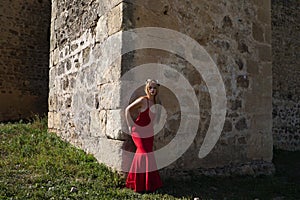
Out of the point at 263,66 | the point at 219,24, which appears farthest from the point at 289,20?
the point at 219,24

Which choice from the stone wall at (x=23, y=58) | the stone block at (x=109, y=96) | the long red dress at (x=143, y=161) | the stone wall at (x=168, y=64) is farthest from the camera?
the stone wall at (x=23, y=58)

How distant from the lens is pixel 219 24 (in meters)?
5.32

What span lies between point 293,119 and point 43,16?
32.1 feet

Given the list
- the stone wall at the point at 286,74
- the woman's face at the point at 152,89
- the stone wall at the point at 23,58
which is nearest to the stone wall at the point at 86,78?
the woman's face at the point at 152,89

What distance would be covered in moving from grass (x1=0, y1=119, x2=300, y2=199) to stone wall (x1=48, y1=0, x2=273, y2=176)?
212 mm

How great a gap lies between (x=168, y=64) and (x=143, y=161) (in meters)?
1.36

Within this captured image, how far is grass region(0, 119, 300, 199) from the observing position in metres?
3.72

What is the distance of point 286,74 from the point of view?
39.5 feet

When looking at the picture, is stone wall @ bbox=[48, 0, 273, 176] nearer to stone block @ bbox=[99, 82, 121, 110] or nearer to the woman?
stone block @ bbox=[99, 82, 121, 110]

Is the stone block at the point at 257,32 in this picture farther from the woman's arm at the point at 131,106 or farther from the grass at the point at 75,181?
the woman's arm at the point at 131,106

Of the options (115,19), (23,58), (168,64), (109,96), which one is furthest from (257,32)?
(23,58)

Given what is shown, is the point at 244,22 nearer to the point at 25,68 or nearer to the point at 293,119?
the point at 293,119

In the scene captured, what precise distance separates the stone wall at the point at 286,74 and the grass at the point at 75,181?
20.8 ft

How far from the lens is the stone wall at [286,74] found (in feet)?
38.7
